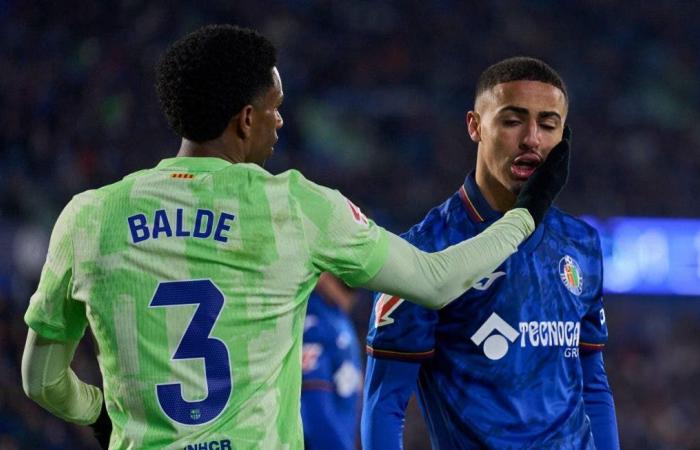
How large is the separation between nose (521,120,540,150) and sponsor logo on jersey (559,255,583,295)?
0.33 m

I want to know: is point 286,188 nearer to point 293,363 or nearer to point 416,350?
point 293,363

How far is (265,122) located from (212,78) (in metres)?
0.14

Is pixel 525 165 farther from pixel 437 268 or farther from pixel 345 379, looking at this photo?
pixel 345 379

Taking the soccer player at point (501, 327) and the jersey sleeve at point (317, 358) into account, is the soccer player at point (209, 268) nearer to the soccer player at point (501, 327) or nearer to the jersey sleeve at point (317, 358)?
the soccer player at point (501, 327)

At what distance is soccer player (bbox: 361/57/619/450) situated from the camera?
2.89m

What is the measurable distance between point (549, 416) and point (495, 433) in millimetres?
144

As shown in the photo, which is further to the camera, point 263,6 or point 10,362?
point 263,6

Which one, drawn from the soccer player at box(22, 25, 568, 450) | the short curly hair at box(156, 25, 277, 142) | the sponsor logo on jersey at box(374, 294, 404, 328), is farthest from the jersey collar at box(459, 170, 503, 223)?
the short curly hair at box(156, 25, 277, 142)

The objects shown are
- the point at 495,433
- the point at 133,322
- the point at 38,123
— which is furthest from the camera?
the point at 38,123

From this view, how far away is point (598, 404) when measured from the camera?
126 inches

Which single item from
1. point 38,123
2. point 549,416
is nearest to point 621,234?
point 38,123

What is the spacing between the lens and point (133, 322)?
85.4 inches

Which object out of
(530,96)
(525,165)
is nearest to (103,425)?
(525,165)

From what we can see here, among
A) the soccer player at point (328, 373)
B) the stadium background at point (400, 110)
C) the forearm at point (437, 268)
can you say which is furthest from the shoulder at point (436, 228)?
the stadium background at point (400, 110)
